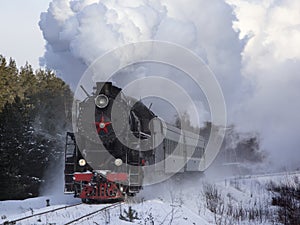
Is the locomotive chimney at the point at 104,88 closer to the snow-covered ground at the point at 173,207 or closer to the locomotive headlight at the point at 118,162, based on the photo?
the locomotive headlight at the point at 118,162

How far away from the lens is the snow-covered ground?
1062 cm

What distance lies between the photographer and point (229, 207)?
1563 centimetres

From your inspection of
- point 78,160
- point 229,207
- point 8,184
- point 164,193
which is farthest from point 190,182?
point 8,184

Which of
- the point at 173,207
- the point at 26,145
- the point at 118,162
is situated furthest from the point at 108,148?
the point at 26,145

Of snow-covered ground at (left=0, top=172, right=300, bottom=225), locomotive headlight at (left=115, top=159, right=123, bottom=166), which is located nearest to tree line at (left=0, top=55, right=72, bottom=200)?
snow-covered ground at (left=0, top=172, right=300, bottom=225)

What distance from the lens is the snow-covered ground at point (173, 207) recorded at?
34.8ft

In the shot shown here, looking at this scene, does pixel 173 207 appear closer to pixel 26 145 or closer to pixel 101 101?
pixel 101 101

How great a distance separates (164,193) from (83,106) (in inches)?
211

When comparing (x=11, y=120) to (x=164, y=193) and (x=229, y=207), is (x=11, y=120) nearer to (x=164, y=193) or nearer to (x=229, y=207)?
(x=164, y=193)

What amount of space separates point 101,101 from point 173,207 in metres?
4.08

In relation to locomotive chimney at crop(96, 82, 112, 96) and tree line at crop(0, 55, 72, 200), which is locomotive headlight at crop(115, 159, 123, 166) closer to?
locomotive chimney at crop(96, 82, 112, 96)

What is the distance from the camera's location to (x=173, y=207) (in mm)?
12617

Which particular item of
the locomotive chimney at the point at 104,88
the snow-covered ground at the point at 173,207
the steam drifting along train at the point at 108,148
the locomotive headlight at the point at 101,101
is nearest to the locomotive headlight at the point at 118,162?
the steam drifting along train at the point at 108,148

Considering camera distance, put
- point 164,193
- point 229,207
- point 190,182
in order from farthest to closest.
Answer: point 190,182
point 164,193
point 229,207
